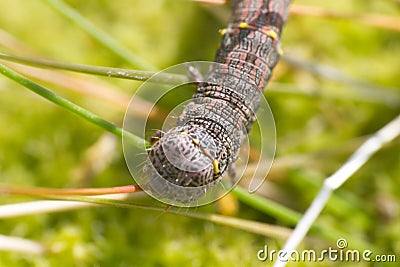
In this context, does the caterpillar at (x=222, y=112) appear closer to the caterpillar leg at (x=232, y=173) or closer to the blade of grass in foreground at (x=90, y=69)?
the caterpillar leg at (x=232, y=173)

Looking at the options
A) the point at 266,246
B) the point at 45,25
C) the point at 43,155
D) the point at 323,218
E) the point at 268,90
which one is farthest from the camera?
the point at 45,25

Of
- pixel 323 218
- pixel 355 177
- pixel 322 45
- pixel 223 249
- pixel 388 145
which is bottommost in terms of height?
pixel 223 249

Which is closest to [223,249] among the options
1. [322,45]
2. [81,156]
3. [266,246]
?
[266,246]

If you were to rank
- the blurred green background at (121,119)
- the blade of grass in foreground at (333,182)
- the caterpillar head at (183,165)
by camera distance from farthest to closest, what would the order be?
the blurred green background at (121,119), the blade of grass in foreground at (333,182), the caterpillar head at (183,165)

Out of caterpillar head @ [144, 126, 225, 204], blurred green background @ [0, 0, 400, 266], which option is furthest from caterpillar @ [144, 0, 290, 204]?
blurred green background @ [0, 0, 400, 266]

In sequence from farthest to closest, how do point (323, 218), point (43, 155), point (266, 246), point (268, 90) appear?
1. point (268, 90)
2. point (43, 155)
3. point (323, 218)
4. point (266, 246)

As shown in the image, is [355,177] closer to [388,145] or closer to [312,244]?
[388,145]

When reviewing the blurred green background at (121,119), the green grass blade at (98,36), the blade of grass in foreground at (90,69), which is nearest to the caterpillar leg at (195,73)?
the green grass blade at (98,36)

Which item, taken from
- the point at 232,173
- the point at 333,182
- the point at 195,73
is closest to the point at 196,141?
the point at 232,173
